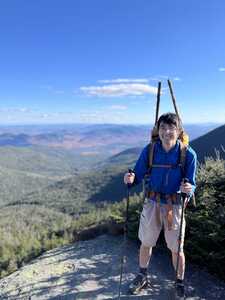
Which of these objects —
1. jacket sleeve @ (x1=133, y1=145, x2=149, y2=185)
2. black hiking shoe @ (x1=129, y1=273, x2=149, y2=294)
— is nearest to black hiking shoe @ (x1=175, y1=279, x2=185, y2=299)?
black hiking shoe @ (x1=129, y1=273, x2=149, y2=294)

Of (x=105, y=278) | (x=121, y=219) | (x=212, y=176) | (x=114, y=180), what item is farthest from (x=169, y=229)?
(x=114, y=180)

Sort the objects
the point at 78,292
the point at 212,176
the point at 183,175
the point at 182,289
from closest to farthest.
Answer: the point at 183,175
the point at 182,289
the point at 78,292
the point at 212,176

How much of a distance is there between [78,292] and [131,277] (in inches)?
41.4

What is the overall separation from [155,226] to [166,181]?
2.58 ft

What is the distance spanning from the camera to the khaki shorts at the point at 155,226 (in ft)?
16.5

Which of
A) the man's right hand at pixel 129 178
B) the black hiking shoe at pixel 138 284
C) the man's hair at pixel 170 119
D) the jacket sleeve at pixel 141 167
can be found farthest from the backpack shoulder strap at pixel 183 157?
the black hiking shoe at pixel 138 284

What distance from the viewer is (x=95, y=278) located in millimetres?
6453

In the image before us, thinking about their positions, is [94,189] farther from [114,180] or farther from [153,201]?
[153,201]

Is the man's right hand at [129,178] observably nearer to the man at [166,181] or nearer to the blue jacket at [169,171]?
the man at [166,181]

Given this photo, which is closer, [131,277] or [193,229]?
[131,277]

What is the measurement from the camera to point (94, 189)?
474ft

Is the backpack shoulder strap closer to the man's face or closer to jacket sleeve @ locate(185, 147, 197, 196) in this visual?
jacket sleeve @ locate(185, 147, 197, 196)

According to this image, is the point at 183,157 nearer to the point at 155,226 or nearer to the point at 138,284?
the point at 155,226

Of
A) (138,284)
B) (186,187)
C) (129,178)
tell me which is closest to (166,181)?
(186,187)
